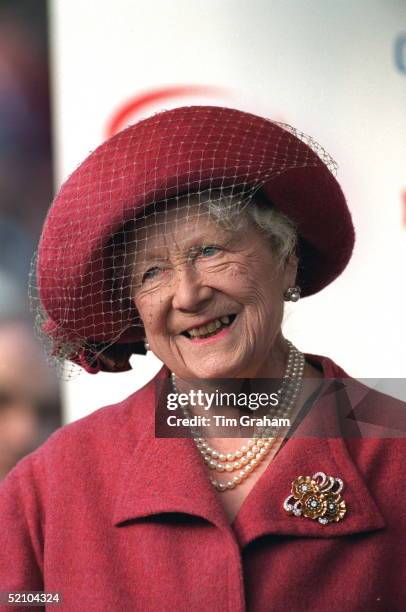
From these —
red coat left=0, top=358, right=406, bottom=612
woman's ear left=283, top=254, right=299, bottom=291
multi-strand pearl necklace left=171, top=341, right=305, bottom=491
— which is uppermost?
woman's ear left=283, top=254, right=299, bottom=291

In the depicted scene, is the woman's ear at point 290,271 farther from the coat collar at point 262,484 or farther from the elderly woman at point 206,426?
the coat collar at point 262,484

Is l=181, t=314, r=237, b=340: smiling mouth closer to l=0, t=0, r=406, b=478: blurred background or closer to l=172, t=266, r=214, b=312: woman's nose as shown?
l=172, t=266, r=214, b=312: woman's nose

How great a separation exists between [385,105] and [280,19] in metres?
0.34

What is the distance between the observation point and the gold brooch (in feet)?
4.76

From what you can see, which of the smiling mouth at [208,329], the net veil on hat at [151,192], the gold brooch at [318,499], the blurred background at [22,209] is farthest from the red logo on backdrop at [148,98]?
the gold brooch at [318,499]

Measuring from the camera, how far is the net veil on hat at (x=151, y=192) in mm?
1414

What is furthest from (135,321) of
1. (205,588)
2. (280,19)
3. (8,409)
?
(280,19)

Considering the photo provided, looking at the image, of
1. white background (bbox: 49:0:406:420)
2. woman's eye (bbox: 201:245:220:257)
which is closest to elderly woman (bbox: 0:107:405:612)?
woman's eye (bbox: 201:245:220:257)

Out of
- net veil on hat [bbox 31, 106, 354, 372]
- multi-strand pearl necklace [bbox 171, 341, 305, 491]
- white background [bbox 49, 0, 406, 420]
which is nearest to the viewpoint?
net veil on hat [bbox 31, 106, 354, 372]

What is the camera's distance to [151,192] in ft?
4.61

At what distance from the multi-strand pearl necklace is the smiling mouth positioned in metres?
0.18

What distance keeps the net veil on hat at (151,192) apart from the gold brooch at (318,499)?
406mm

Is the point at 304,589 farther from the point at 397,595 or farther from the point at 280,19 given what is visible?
the point at 280,19

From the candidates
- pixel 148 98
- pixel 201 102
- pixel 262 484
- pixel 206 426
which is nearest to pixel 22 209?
pixel 148 98
